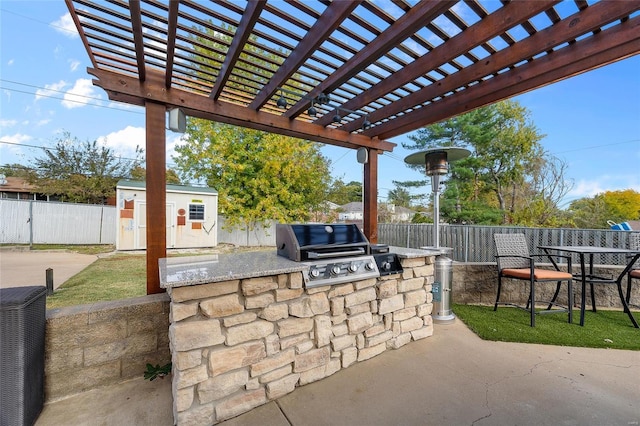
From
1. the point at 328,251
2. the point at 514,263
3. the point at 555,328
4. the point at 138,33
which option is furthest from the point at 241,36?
the point at 555,328

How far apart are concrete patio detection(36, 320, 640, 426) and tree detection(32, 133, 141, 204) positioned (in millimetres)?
13984

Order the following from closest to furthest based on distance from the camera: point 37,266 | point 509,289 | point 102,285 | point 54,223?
point 509,289, point 102,285, point 37,266, point 54,223

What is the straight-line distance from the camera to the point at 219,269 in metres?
1.73

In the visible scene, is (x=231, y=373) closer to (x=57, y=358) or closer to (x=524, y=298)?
(x=57, y=358)

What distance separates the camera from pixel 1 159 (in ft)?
39.6

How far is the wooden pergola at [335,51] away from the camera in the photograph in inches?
63.6

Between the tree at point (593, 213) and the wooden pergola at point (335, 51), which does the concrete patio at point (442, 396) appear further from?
the tree at point (593, 213)

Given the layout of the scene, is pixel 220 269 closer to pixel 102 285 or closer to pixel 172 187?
pixel 102 285

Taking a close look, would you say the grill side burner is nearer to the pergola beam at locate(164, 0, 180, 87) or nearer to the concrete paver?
the pergola beam at locate(164, 0, 180, 87)

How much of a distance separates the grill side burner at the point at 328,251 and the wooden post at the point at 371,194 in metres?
1.56

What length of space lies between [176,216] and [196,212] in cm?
62

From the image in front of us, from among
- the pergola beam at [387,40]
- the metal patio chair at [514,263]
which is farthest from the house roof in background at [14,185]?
the metal patio chair at [514,263]

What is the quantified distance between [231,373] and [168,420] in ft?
1.46

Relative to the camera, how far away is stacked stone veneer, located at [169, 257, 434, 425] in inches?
59.7
